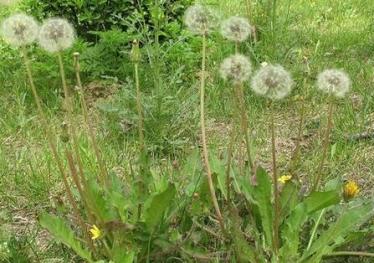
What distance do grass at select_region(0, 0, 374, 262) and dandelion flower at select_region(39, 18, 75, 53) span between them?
2.12ft

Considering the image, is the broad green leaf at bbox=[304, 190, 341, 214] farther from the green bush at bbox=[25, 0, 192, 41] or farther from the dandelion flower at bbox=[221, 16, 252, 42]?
the green bush at bbox=[25, 0, 192, 41]

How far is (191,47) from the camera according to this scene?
4.36 m

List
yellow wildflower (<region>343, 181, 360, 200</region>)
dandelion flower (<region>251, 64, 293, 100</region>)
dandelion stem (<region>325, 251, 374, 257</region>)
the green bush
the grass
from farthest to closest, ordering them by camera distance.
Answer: the green bush → the grass → yellow wildflower (<region>343, 181, 360, 200</region>) → dandelion stem (<region>325, 251, 374, 257</region>) → dandelion flower (<region>251, 64, 293, 100</region>)

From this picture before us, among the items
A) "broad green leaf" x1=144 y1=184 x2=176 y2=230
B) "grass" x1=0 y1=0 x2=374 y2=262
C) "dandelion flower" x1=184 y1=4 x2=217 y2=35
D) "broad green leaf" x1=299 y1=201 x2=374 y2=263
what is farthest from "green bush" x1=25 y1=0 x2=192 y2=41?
"broad green leaf" x1=299 y1=201 x2=374 y2=263

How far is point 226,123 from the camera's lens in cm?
365

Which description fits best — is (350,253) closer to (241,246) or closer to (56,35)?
(241,246)

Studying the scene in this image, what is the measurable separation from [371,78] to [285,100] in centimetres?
61

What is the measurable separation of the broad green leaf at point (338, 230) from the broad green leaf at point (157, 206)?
0.48m

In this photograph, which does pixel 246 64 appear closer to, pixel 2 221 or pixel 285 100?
pixel 2 221

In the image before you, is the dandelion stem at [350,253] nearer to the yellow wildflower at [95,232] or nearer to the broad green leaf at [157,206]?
the broad green leaf at [157,206]

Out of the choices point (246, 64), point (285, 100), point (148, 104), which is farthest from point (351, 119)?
point (246, 64)

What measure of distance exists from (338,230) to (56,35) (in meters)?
1.10

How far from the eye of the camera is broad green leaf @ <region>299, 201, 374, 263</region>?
2.11 meters

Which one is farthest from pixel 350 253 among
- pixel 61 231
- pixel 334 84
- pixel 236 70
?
pixel 61 231
